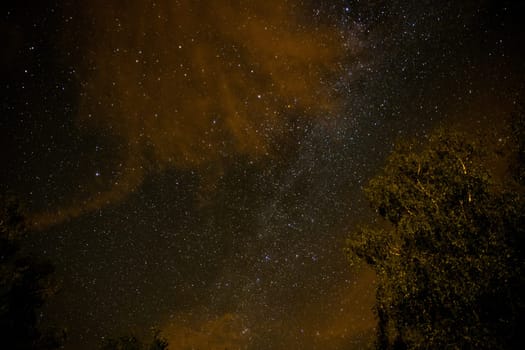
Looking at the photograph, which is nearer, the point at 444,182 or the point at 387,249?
the point at 444,182

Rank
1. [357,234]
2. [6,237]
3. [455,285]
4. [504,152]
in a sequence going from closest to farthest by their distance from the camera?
[455,285] < [504,152] < [6,237] < [357,234]

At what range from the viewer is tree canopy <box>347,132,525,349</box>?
13051 millimetres

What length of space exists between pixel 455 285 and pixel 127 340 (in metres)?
24.5

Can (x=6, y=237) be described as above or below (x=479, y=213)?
above

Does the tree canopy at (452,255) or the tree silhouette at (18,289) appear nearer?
the tree canopy at (452,255)

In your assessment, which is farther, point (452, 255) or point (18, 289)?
point (18, 289)

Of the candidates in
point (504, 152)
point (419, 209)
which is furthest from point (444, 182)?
point (504, 152)

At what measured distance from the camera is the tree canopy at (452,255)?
13051 mm

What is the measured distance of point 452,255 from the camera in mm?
14062

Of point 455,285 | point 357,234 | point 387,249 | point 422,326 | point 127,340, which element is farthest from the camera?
point 127,340

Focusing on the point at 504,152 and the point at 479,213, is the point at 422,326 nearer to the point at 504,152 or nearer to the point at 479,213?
the point at 479,213

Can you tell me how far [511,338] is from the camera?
12594 mm

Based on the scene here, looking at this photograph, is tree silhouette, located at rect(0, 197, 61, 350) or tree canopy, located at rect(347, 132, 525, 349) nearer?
tree canopy, located at rect(347, 132, 525, 349)

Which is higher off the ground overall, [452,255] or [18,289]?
[18,289]
